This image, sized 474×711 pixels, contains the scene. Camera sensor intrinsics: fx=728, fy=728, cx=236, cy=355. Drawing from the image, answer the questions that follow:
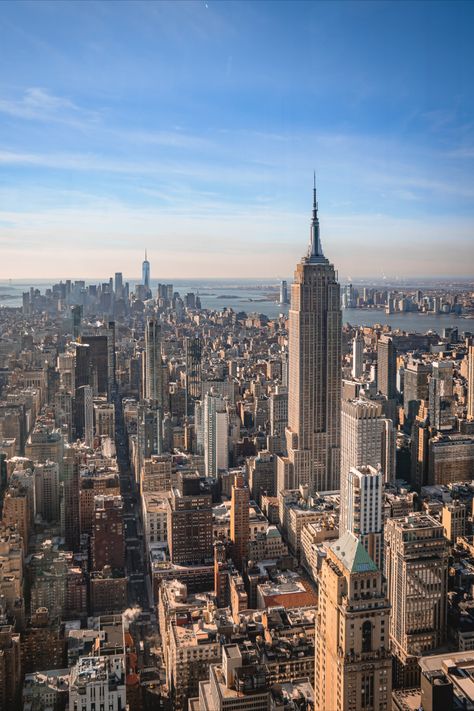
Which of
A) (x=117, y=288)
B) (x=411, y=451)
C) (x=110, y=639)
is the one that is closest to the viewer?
(x=110, y=639)

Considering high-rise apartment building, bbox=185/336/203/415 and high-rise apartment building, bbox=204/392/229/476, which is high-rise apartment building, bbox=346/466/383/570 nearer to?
high-rise apartment building, bbox=204/392/229/476

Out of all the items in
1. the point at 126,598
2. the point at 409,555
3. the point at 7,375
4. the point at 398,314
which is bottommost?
the point at 126,598

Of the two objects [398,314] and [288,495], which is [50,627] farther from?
[398,314]

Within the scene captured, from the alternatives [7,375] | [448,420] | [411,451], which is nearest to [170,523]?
[7,375]

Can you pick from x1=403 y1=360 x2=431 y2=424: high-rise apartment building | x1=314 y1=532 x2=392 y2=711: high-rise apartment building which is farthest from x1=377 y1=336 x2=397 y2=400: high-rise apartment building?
x1=314 y1=532 x2=392 y2=711: high-rise apartment building

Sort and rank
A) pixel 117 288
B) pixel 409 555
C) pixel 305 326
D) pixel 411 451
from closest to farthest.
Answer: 1. pixel 409 555
2. pixel 117 288
3. pixel 411 451
4. pixel 305 326

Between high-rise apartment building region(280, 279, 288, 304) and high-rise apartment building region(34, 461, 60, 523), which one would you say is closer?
high-rise apartment building region(34, 461, 60, 523)

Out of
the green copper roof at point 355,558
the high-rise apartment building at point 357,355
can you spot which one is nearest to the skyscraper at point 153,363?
the high-rise apartment building at point 357,355
